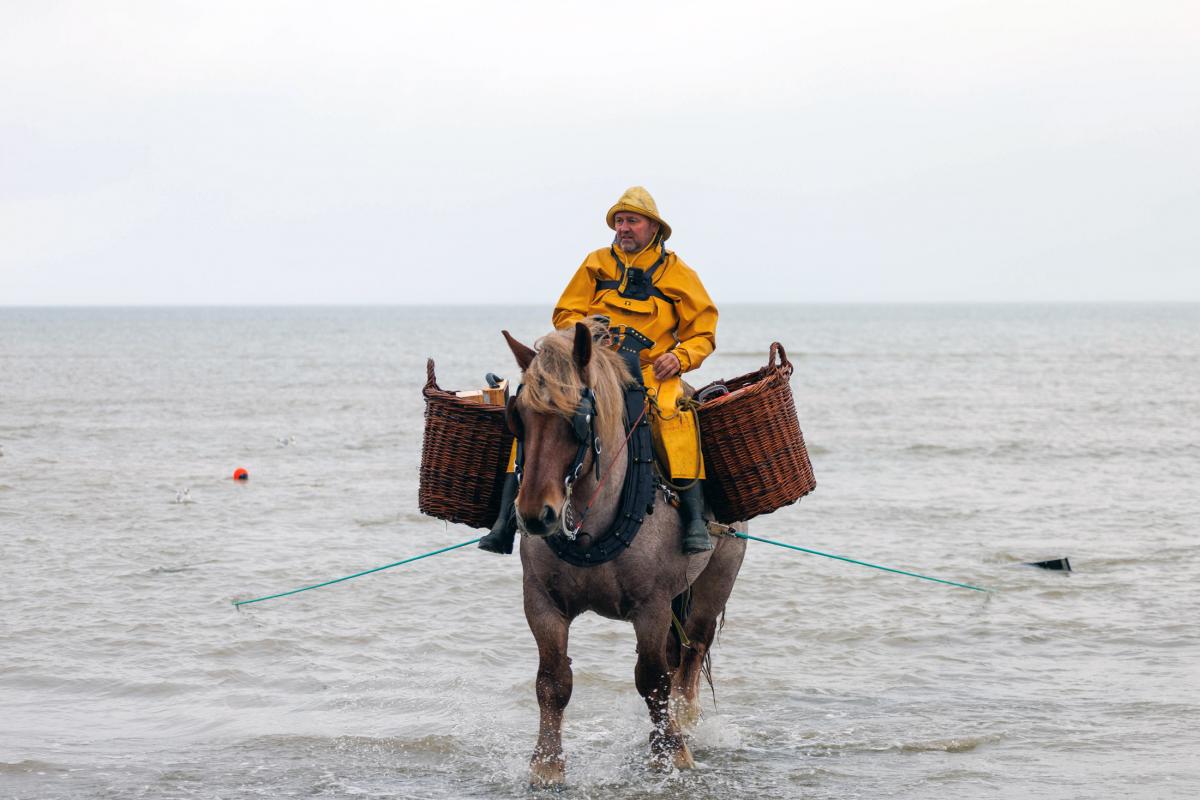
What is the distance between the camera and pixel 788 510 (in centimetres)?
1888

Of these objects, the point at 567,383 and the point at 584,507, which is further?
the point at 584,507

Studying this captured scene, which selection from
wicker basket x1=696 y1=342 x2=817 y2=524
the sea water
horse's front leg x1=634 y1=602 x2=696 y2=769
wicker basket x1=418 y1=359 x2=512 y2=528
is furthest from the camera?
the sea water

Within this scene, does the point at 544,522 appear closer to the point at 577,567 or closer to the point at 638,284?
the point at 577,567

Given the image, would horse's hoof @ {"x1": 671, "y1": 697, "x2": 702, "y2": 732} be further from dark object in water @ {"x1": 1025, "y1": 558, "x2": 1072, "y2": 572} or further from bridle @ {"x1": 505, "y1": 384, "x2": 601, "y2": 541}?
dark object in water @ {"x1": 1025, "y1": 558, "x2": 1072, "y2": 572}

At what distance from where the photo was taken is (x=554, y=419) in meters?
6.07

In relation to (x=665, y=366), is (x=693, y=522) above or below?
below

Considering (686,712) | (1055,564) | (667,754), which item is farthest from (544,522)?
(1055,564)

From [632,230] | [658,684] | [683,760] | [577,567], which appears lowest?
[683,760]

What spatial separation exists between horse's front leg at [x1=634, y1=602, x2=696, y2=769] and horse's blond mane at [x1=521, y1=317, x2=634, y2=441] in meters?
1.04

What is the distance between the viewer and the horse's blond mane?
6059 mm

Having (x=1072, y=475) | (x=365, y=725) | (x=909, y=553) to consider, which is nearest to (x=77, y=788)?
(x=365, y=725)

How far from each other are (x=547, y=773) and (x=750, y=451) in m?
2.07

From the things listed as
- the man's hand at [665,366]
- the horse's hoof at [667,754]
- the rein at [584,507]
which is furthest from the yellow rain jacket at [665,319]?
the horse's hoof at [667,754]

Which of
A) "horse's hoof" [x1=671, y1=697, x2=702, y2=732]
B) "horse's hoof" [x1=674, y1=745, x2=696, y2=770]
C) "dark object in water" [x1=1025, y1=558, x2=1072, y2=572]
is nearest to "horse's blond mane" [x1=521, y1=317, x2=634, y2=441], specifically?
"horse's hoof" [x1=674, y1=745, x2=696, y2=770]
